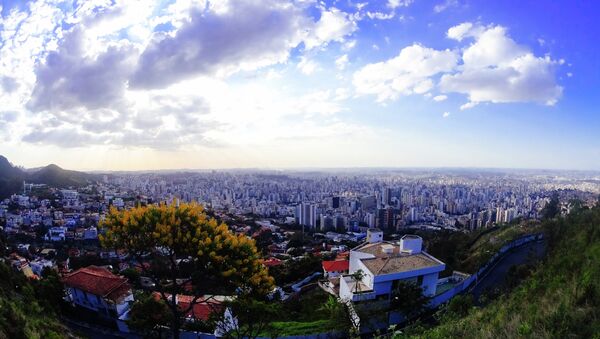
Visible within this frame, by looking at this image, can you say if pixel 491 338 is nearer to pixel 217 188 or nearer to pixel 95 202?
pixel 95 202

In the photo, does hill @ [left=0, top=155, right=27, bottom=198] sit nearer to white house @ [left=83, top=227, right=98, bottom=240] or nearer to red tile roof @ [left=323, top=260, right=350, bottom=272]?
white house @ [left=83, top=227, right=98, bottom=240]

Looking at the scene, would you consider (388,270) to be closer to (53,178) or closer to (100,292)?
(100,292)

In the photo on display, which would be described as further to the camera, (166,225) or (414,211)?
(414,211)

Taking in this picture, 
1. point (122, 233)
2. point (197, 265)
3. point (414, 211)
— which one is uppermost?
point (122, 233)

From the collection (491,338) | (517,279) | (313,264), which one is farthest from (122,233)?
(313,264)

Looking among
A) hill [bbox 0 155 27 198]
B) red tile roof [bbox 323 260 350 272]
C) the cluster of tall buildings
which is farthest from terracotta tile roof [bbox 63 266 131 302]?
hill [bbox 0 155 27 198]

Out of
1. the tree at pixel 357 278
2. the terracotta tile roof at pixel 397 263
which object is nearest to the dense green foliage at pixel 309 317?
the tree at pixel 357 278

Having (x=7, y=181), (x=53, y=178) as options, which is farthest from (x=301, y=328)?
(x=53, y=178)
